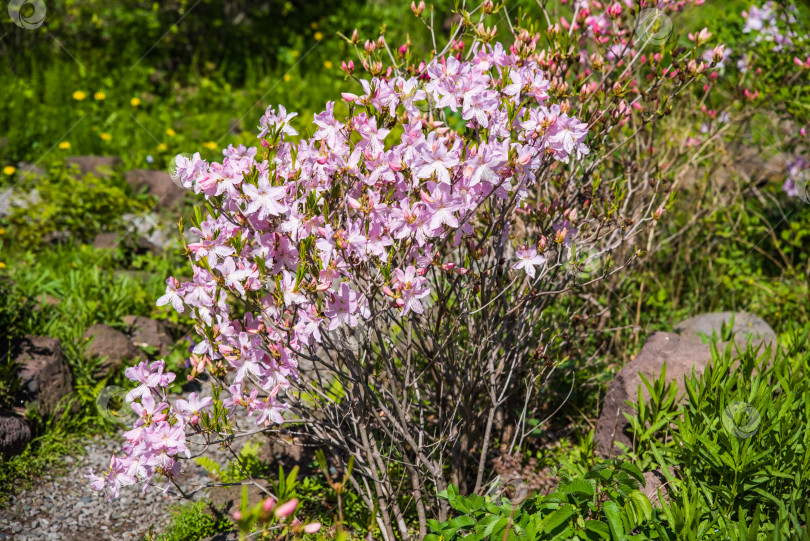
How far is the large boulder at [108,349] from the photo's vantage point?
3471mm

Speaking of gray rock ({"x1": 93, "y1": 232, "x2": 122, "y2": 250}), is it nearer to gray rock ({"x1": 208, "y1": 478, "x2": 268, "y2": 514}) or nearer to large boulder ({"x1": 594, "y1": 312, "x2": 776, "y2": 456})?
gray rock ({"x1": 208, "y1": 478, "x2": 268, "y2": 514})

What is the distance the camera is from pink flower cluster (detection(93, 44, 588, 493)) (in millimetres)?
1979

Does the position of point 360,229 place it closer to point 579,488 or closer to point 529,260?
point 529,260

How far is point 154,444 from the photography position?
208cm

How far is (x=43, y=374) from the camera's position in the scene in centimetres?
313

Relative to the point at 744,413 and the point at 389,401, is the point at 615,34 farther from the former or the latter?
the point at 389,401

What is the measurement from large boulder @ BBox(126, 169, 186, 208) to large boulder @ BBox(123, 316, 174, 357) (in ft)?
4.95

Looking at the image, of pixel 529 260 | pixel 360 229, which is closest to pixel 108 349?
pixel 360 229

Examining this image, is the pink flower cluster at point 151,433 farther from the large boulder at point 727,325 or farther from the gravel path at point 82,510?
the large boulder at point 727,325

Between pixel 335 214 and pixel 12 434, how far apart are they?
1811 mm

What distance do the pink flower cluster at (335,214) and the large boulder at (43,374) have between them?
1150 millimetres

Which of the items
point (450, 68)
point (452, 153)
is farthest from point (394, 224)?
point (450, 68)

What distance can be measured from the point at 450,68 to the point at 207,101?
17.5 ft

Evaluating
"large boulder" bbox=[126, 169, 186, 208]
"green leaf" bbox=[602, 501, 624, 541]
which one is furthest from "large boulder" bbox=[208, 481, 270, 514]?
"large boulder" bbox=[126, 169, 186, 208]
